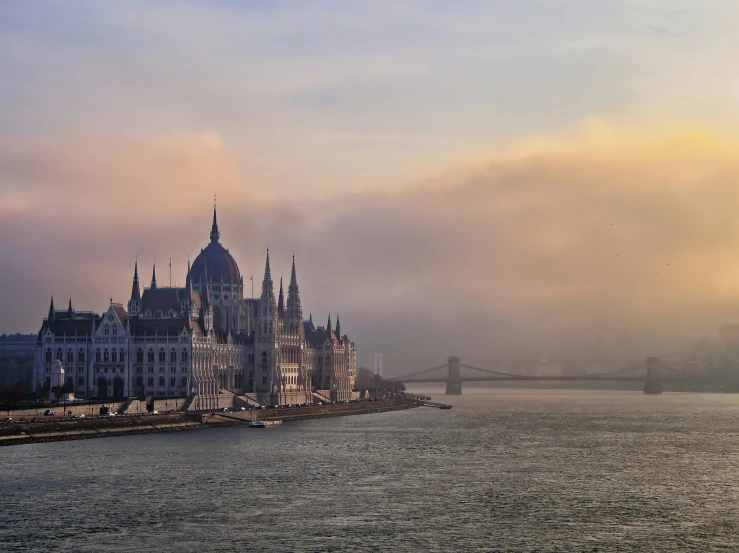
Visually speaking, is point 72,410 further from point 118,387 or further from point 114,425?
point 118,387

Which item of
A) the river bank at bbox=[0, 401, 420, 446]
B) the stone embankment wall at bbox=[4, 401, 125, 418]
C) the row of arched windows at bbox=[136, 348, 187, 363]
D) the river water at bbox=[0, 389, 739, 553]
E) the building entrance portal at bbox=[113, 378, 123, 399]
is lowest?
the river water at bbox=[0, 389, 739, 553]

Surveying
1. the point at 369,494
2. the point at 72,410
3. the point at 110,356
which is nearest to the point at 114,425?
the point at 72,410

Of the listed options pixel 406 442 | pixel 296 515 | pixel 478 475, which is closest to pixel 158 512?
pixel 296 515

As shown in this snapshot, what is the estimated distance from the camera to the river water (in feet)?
219

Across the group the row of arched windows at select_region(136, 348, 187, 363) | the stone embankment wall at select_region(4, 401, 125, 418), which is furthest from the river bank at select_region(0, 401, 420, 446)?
the row of arched windows at select_region(136, 348, 187, 363)

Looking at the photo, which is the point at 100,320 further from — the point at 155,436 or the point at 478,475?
the point at 478,475

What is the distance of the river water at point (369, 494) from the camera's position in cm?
6688

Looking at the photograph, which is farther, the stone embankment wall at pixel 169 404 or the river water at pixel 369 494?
the stone embankment wall at pixel 169 404

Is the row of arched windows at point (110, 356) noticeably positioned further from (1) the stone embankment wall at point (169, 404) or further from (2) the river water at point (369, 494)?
(2) the river water at point (369, 494)

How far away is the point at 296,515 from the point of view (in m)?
74.5

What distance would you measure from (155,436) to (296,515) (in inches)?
2637

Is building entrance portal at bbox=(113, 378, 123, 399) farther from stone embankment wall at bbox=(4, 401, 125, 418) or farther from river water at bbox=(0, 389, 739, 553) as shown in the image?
river water at bbox=(0, 389, 739, 553)

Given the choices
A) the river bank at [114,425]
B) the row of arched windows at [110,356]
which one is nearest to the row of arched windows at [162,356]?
the row of arched windows at [110,356]

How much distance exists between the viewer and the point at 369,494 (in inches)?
3322
